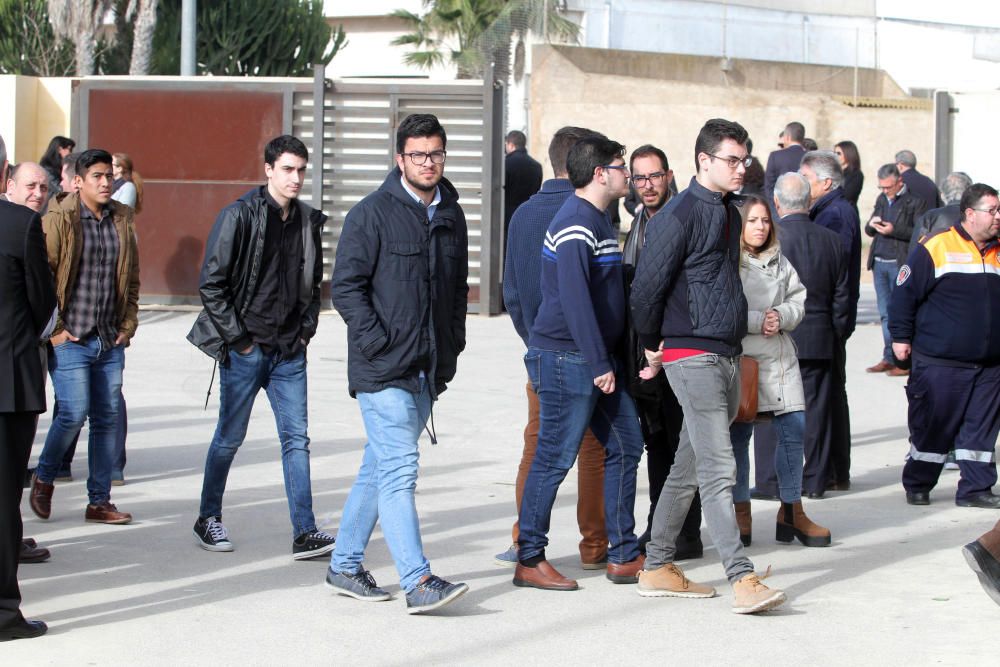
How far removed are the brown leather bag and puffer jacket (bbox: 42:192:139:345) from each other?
3.12 metres

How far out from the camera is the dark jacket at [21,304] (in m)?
5.61

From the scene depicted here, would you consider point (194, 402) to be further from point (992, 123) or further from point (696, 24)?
point (696, 24)

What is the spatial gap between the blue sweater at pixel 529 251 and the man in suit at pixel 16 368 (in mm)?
2200

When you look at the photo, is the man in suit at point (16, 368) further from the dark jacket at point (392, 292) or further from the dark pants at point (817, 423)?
the dark pants at point (817, 423)

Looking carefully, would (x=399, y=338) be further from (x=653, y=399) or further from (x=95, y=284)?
(x=95, y=284)

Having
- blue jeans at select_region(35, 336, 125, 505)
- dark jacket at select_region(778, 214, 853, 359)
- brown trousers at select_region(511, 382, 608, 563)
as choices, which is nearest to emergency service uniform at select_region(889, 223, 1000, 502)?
dark jacket at select_region(778, 214, 853, 359)

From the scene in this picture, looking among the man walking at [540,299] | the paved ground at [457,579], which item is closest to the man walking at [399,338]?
the paved ground at [457,579]

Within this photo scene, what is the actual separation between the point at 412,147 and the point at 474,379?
22.8 ft

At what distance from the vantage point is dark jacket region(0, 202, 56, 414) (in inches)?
221

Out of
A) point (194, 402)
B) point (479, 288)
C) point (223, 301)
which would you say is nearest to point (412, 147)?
point (223, 301)

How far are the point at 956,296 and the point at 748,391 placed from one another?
92.0 inches

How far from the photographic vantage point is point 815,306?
857 centimetres

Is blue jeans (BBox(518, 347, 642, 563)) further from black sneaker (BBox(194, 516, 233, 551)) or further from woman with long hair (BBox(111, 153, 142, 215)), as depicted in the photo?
woman with long hair (BBox(111, 153, 142, 215))

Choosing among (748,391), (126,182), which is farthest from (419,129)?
(126,182)
